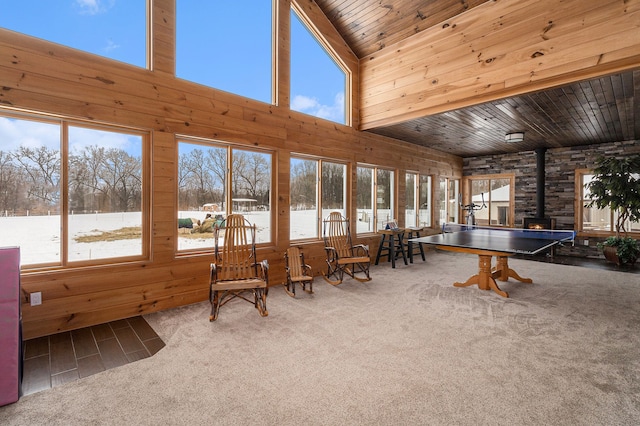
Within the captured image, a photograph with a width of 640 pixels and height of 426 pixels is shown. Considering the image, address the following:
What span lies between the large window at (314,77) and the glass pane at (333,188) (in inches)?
37.5

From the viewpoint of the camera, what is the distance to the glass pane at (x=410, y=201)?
784cm

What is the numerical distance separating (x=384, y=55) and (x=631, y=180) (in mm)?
5876

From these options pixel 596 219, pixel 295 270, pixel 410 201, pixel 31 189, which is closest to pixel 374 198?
pixel 410 201

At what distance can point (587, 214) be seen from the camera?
7844mm

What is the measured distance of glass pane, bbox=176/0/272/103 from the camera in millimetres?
4117

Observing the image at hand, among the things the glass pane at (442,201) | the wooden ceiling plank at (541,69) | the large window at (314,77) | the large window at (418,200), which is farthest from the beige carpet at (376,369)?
the glass pane at (442,201)

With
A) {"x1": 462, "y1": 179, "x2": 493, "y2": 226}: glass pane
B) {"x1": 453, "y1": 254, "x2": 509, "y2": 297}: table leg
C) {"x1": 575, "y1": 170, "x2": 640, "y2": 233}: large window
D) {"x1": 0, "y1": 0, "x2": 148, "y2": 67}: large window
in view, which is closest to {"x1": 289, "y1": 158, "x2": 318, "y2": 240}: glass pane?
{"x1": 0, "y1": 0, "x2": 148, "y2": 67}: large window

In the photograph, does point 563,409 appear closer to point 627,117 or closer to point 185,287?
point 185,287

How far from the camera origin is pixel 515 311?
12.2 feet

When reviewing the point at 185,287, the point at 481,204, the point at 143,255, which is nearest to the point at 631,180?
the point at 481,204

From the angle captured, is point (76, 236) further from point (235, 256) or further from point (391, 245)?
point (391, 245)

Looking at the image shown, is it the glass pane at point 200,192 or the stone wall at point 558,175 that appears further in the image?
the stone wall at point 558,175

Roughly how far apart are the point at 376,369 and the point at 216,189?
10.8 feet

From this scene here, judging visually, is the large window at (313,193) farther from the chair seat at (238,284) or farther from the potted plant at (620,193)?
the potted plant at (620,193)
